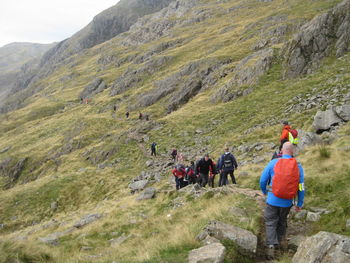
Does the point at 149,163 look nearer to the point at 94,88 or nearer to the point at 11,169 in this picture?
the point at 11,169

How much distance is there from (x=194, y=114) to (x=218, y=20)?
97491 millimetres

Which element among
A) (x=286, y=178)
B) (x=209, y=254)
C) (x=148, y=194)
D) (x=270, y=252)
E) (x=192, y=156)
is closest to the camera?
(x=209, y=254)

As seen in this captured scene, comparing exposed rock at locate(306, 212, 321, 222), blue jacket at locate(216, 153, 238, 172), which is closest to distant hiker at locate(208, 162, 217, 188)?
blue jacket at locate(216, 153, 238, 172)

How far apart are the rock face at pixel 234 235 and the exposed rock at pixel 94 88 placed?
98955mm

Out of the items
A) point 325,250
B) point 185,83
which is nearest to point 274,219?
point 325,250

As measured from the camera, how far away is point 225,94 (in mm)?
45562

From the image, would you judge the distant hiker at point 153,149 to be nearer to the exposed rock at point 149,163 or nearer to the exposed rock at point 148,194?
the exposed rock at point 149,163

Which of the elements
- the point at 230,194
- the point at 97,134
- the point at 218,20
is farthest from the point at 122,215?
the point at 218,20

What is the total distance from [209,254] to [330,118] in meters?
16.2

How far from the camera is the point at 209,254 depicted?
251 inches

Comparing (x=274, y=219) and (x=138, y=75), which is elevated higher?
(x=138, y=75)

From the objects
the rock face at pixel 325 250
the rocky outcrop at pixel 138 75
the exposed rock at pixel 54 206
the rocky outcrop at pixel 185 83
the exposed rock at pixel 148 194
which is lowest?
the exposed rock at pixel 54 206

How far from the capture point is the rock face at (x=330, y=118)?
18297mm

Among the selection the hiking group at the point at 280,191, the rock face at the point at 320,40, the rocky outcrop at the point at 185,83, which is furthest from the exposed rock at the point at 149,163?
the hiking group at the point at 280,191
